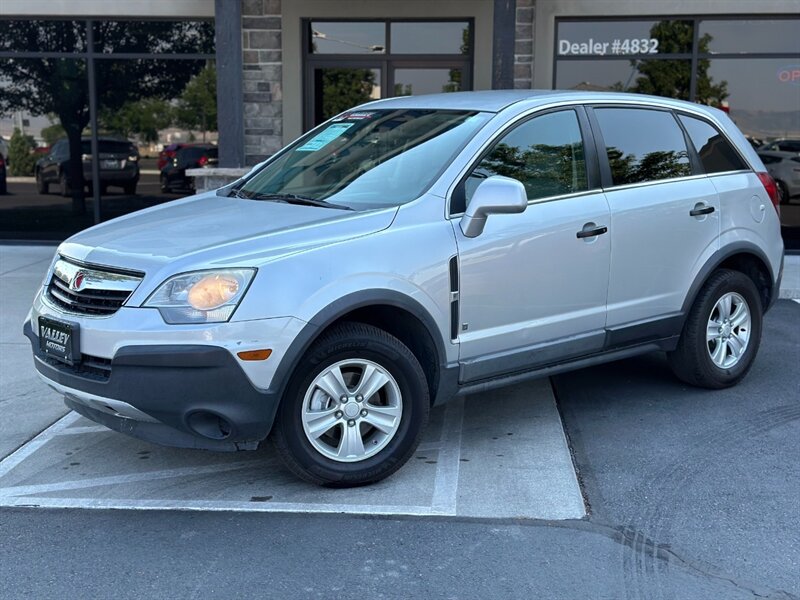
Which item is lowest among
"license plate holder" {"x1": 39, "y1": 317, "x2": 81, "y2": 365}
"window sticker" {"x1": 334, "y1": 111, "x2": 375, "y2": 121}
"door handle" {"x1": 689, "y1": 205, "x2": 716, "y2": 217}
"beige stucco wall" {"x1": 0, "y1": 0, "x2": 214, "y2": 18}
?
"license plate holder" {"x1": 39, "y1": 317, "x2": 81, "y2": 365}

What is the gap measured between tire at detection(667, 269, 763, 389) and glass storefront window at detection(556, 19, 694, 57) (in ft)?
20.4

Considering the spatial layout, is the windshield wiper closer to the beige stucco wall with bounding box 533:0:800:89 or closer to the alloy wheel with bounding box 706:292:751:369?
the alloy wheel with bounding box 706:292:751:369

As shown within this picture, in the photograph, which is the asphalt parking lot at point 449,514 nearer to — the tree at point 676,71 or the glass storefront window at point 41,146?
the tree at point 676,71

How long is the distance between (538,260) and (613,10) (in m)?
7.57

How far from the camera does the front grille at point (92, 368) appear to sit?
13.2 feet

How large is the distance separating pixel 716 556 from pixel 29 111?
36.0 feet

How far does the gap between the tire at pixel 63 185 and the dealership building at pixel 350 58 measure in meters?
0.09

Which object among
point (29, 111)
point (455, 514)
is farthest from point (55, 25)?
point (455, 514)

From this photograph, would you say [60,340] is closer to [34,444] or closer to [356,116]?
[34,444]

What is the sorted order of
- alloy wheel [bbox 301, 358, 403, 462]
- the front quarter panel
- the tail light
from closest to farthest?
the front quarter panel, alloy wheel [bbox 301, 358, 403, 462], the tail light

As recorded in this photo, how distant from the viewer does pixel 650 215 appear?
5355 mm

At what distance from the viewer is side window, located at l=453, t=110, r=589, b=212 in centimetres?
484

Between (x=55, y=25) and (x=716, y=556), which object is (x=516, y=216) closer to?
(x=716, y=556)

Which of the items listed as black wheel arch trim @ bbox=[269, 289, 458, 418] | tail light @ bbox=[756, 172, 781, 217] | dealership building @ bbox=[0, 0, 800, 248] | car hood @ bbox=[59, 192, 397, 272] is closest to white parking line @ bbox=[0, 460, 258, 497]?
black wheel arch trim @ bbox=[269, 289, 458, 418]
